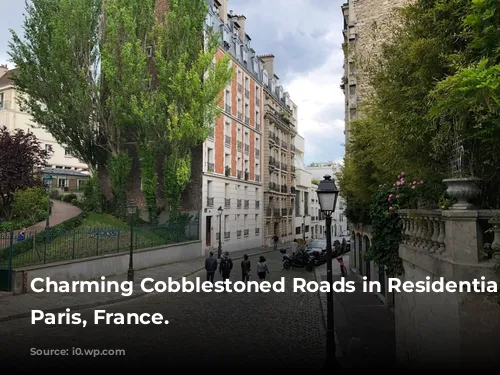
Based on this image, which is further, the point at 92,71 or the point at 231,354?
the point at 92,71

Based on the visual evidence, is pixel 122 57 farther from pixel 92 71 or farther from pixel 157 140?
pixel 157 140

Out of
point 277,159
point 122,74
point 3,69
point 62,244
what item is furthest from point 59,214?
point 3,69

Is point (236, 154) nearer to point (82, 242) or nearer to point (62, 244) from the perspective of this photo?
point (82, 242)

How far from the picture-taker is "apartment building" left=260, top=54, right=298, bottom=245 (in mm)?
43969

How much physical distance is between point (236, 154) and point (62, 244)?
2193 cm

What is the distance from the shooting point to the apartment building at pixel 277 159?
4397 centimetres

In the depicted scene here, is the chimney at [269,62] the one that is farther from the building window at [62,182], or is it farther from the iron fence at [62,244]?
the iron fence at [62,244]

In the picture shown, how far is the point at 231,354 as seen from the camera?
8117 millimetres

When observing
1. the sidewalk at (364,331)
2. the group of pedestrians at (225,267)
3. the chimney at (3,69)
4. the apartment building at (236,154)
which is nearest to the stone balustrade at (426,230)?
the sidewalk at (364,331)

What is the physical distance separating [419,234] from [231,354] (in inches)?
164

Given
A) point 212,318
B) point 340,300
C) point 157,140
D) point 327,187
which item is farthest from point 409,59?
point 157,140

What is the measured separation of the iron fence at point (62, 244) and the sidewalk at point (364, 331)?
9174mm

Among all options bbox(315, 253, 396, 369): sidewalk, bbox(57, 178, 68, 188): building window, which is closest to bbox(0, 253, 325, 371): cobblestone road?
bbox(315, 253, 396, 369): sidewalk

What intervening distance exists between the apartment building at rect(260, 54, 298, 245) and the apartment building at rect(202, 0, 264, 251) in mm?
1379
